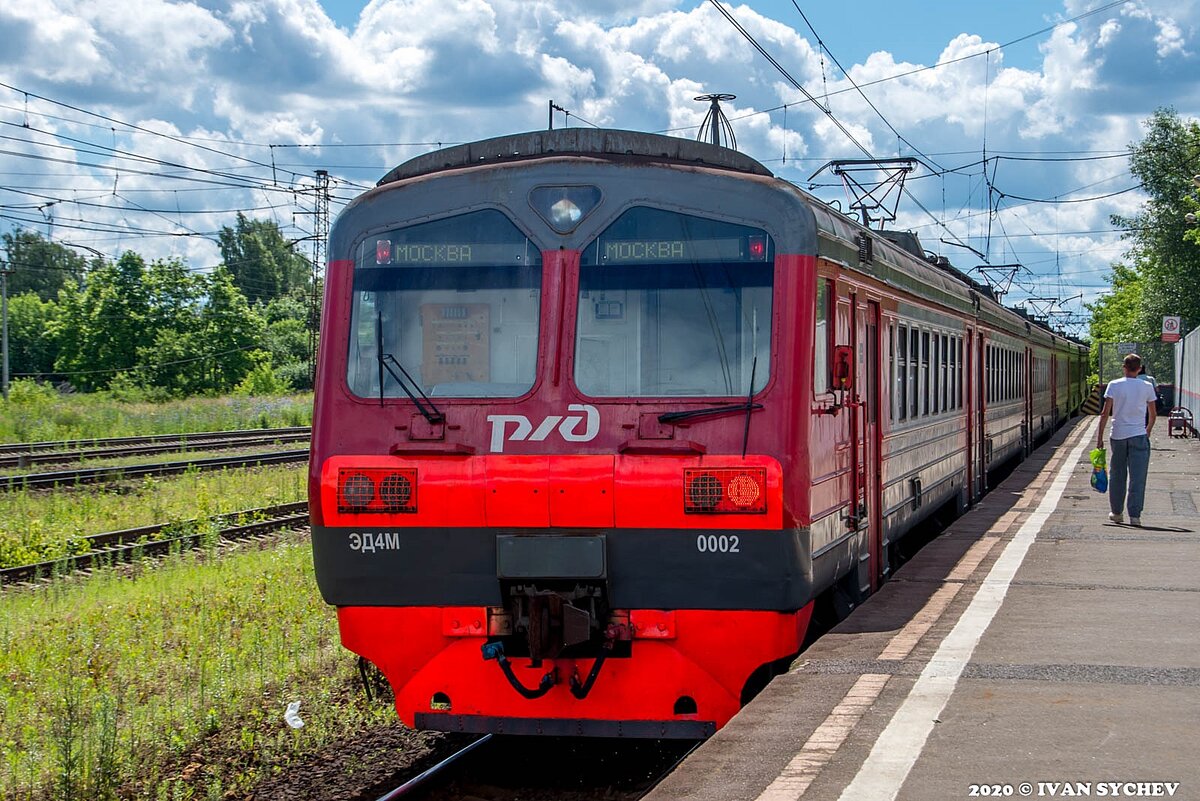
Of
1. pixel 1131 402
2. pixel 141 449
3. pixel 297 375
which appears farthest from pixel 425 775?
pixel 297 375

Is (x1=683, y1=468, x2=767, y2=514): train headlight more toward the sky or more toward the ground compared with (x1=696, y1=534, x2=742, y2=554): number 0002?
more toward the sky

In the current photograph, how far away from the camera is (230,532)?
16359 millimetres

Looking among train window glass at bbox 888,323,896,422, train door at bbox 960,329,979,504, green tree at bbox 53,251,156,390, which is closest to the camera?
train window glass at bbox 888,323,896,422

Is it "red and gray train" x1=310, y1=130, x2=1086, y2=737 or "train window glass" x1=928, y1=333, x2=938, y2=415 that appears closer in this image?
"red and gray train" x1=310, y1=130, x2=1086, y2=737

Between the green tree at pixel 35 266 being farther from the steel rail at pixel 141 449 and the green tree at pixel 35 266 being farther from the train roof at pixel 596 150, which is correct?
the train roof at pixel 596 150

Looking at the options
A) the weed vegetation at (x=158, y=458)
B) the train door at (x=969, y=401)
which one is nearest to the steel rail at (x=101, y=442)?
the weed vegetation at (x=158, y=458)

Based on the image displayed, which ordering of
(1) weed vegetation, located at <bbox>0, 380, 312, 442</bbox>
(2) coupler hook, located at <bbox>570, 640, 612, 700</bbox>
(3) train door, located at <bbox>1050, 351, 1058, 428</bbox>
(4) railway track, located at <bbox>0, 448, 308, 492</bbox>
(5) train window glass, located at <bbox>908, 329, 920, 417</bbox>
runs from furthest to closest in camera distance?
(1) weed vegetation, located at <bbox>0, 380, 312, 442</bbox> < (3) train door, located at <bbox>1050, 351, 1058, 428</bbox> < (4) railway track, located at <bbox>0, 448, 308, 492</bbox> < (5) train window glass, located at <bbox>908, 329, 920, 417</bbox> < (2) coupler hook, located at <bbox>570, 640, 612, 700</bbox>

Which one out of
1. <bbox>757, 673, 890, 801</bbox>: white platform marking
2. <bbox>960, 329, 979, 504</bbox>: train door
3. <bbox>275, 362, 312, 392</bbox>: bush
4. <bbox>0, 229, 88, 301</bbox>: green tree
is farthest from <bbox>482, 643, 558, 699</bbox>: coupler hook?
<bbox>0, 229, 88, 301</bbox>: green tree

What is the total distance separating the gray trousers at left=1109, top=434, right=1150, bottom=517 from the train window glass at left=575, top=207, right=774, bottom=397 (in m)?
7.25

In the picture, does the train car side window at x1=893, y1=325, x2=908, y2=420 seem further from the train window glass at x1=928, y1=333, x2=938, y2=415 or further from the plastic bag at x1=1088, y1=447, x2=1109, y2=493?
the plastic bag at x1=1088, y1=447, x2=1109, y2=493

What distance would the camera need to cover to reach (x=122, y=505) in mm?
19188

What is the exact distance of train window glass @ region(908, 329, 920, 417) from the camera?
10.3 meters

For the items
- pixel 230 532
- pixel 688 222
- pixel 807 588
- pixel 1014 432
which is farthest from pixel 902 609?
pixel 1014 432

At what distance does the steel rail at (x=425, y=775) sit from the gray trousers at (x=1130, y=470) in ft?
25.0
